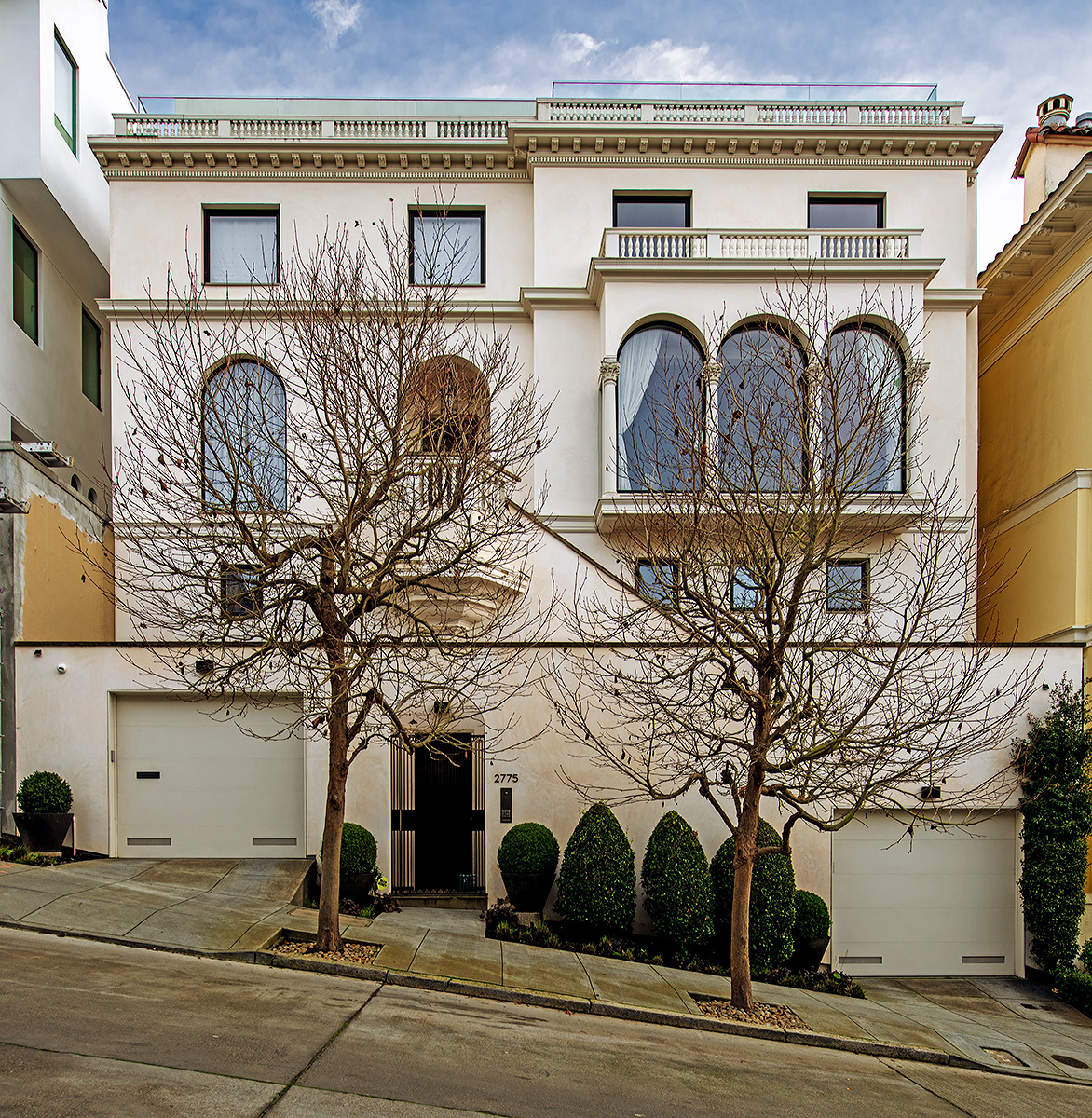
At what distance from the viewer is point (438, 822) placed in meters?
13.1

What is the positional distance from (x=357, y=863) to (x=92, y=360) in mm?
16491

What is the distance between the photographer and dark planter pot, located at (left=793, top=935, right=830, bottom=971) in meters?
11.8

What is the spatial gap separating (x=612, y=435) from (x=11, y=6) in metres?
14.8

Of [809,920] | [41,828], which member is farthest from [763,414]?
[41,828]

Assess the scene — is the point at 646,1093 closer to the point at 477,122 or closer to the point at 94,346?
the point at 477,122

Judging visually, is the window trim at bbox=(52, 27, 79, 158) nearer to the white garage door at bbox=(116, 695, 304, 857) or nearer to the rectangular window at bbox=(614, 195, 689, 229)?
the rectangular window at bbox=(614, 195, 689, 229)

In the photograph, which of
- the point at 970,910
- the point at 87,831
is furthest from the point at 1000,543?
the point at 87,831

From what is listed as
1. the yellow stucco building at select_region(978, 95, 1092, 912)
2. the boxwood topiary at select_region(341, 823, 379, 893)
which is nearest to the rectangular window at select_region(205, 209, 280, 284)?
the boxwood topiary at select_region(341, 823, 379, 893)

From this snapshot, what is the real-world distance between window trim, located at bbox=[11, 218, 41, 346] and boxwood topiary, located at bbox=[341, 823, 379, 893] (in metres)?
13.4

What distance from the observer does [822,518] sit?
9734mm

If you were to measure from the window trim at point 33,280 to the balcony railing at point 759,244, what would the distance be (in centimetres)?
1222

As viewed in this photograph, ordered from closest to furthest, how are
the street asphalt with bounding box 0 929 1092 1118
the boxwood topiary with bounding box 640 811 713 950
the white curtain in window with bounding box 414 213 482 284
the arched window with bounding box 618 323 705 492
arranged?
the street asphalt with bounding box 0 929 1092 1118
the boxwood topiary with bounding box 640 811 713 950
the arched window with bounding box 618 323 705 492
the white curtain in window with bounding box 414 213 482 284

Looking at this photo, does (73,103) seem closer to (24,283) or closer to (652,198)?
(24,283)

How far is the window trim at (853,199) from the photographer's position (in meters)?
19.8
